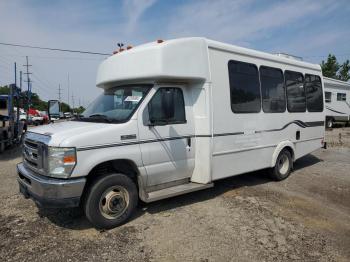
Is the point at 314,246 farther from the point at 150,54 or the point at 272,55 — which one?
the point at 272,55

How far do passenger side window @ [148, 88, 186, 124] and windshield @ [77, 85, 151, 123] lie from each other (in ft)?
0.72

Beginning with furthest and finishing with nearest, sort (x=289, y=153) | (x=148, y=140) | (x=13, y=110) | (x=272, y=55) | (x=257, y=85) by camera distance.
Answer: (x=13, y=110) < (x=289, y=153) < (x=272, y=55) < (x=257, y=85) < (x=148, y=140)

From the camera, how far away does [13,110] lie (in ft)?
44.2

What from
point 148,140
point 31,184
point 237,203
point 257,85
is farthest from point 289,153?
point 31,184

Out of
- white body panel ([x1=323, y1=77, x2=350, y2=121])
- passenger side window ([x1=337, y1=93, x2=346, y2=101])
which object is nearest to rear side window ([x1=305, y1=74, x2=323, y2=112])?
white body panel ([x1=323, y1=77, x2=350, y2=121])

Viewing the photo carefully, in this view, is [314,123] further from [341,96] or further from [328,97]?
[341,96]

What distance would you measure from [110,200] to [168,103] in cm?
183

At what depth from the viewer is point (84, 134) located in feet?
14.6

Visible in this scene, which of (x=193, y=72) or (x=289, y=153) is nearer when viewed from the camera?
(x=193, y=72)

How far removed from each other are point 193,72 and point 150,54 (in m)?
0.85

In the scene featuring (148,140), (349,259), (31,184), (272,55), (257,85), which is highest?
(272,55)

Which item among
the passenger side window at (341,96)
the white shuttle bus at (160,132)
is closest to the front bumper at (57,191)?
the white shuttle bus at (160,132)

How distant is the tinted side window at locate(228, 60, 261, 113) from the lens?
6.30 metres

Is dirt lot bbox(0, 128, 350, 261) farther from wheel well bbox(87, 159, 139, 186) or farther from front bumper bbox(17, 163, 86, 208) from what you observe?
wheel well bbox(87, 159, 139, 186)
